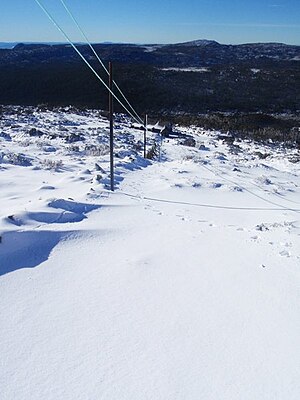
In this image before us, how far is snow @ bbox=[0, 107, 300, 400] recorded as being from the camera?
304cm

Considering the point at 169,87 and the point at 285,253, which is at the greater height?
the point at 169,87

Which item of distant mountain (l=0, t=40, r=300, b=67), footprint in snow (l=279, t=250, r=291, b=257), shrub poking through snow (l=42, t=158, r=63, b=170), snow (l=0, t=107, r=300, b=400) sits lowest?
shrub poking through snow (l=42, t=158, r=63, b=170)

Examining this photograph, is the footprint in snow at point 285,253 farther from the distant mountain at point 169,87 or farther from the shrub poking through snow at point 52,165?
the distant mountain at point 169,87

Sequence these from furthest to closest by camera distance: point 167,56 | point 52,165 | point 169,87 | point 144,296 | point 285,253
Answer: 1. point 167,56
2. point 169,87
3. point 52,165
4. point 285,253
5. point 144,296

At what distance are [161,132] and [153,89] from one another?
2565cm

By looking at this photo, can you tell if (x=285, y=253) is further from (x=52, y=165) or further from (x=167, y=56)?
(x=167, y=56)

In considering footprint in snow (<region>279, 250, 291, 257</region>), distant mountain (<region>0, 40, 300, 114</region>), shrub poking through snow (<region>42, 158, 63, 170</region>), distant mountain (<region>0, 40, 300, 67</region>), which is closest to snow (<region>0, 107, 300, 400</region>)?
footprint in snow (<region>279, 250, 291, 257</region>)

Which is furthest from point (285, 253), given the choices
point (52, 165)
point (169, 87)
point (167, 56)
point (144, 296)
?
point (167, 56)

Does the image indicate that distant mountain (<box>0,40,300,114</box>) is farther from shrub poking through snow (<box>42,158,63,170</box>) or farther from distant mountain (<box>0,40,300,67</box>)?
shrub poking through snow (<box>42,158,63,170</box>)

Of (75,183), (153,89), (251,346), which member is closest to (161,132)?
(75,183)

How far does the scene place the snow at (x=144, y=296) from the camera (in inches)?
120

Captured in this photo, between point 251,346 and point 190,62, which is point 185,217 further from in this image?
point 190,62

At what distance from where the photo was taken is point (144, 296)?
13.7ft

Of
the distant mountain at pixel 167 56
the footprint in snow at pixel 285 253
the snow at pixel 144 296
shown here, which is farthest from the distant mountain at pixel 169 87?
the footprint in snow at pixel 285 253
